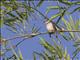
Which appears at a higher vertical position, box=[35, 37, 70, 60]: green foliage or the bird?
the bird

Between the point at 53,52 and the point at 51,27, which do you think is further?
the point at 53,52

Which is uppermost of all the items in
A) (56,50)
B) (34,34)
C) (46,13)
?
(46,13)

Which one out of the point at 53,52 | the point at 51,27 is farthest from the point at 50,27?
the point at 53,52

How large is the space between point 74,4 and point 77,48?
345mm

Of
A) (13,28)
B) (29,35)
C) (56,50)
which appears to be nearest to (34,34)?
(29,35)

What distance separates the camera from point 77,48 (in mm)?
1637

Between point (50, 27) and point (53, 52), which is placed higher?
point (50, 27)

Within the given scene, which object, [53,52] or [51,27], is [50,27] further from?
[53,52]

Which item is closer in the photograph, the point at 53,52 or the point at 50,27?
the point at 50,27

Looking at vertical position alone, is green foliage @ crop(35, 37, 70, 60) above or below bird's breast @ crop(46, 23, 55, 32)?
below

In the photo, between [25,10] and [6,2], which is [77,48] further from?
[6,2]

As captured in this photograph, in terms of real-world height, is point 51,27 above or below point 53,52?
above

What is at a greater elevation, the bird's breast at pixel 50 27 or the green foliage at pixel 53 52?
the bird's breast at pixel 50 27

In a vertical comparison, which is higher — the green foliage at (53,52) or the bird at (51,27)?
the bird at (51,27)
